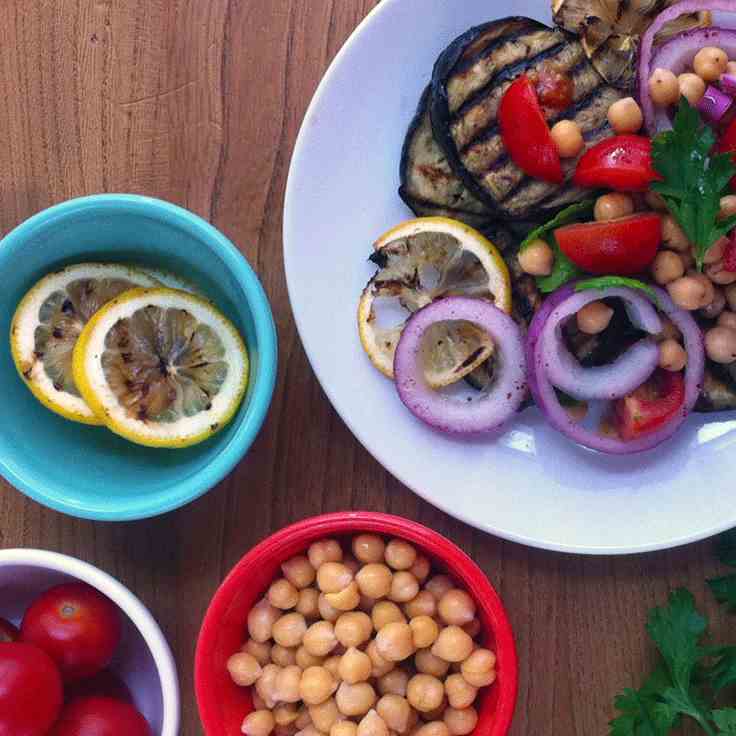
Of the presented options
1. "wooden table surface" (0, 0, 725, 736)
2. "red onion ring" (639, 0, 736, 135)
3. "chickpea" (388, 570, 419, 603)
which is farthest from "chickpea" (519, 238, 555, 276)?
"chickpea" (388, 570, 419, 603)

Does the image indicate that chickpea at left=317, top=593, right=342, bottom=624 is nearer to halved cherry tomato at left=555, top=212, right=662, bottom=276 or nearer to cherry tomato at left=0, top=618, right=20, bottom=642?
cherry tomato at left=0, top=618, right=20, bottom=642

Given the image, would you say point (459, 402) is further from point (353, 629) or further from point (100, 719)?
point (100, 719)

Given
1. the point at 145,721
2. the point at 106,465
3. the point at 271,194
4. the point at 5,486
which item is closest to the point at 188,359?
the point at 106,465

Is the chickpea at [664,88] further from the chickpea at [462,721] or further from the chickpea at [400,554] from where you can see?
the chickpea at [462,721]

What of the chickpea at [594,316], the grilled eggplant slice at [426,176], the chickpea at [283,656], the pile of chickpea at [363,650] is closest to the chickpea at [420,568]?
the pile of chickpea at [363,650]

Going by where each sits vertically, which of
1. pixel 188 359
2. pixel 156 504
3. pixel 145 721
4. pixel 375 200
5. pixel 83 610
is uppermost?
pixel 375 200

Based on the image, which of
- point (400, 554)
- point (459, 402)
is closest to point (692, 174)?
point (459, 402)

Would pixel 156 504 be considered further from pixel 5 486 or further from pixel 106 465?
pixel 5 486
